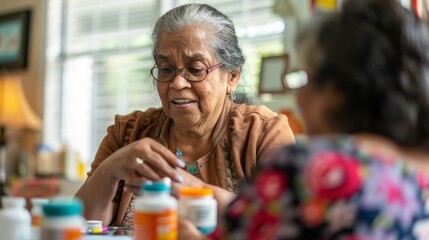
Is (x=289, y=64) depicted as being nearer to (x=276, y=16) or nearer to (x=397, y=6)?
(x=276, y=16)

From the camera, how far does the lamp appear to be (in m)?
4.51

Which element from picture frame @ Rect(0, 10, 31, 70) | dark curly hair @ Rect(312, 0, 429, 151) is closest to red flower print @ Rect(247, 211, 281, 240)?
dark curly hair @ Rect(312, 0, 429, 151)

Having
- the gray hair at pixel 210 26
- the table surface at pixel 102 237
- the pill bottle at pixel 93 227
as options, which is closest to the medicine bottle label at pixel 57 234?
the table surface at pixel 102 237

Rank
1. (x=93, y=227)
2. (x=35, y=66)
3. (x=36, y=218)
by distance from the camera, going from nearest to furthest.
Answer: (x=36, y=218)
(x=93, y=227)
(x=35, y=66)

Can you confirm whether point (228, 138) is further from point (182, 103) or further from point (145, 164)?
point (145, 164)

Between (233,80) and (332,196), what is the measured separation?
1090 millimetres

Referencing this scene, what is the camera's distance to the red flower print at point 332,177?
2.28 ft

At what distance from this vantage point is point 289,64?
3221 mm

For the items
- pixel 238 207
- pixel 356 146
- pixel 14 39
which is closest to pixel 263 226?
pixel 238 207

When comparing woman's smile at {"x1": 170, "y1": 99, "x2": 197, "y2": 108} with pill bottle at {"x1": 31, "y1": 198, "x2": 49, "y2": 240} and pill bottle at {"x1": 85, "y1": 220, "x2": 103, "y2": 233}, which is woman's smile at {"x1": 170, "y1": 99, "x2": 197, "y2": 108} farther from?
pill bottle at {"x1": 31, "y1": 198, "x2": 49, "y2": 240}

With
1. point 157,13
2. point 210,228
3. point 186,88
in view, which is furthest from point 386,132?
point 157,13

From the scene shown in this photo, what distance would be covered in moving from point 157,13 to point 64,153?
136 cm

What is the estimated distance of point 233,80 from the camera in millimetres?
1760

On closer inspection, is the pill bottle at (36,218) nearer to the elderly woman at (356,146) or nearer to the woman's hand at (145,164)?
the woman's hand at (145,164)
